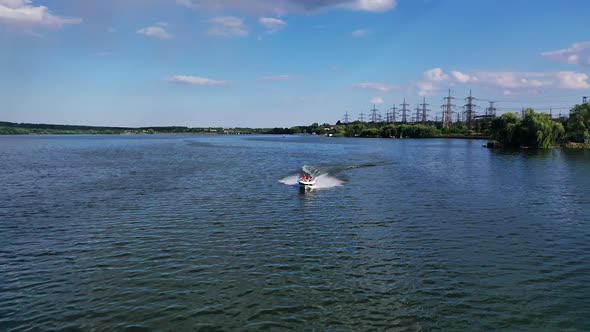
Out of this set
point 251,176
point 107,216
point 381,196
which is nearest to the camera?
point 107,216

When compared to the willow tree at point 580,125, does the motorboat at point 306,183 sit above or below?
below

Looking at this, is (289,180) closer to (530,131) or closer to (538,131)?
(538,131)

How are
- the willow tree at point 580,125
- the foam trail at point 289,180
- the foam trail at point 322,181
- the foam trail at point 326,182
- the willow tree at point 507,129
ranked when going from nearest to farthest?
the foam trail at point 326,182, the foam trail at point 322,181, the foam trail at point 289,180, the willow tree at point 507,129, the willow tree at point 580,125

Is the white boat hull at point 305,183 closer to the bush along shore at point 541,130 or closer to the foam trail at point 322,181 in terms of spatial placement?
the foam trail at point 322,181

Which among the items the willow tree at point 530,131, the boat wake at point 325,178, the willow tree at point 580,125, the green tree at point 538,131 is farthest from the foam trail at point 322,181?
the willow tree at point 580,125

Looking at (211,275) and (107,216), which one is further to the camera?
(107,216)

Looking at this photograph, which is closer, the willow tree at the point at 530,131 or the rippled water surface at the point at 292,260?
the rippled water surface at the point at 292,260

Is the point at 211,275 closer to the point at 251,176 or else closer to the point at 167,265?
the point at 167,265

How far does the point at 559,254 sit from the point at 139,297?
919 inches

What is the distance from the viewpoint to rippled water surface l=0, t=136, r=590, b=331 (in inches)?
636

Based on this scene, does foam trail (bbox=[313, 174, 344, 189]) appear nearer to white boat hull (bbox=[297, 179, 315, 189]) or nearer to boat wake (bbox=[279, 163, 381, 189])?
boat wake (bbox=[279, 163, 381, 189])

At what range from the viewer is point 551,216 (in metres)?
34.1

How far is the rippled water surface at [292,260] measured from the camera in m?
16.2

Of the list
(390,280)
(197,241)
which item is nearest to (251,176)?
(197,241)
